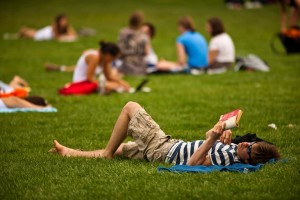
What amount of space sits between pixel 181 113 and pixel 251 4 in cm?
2521

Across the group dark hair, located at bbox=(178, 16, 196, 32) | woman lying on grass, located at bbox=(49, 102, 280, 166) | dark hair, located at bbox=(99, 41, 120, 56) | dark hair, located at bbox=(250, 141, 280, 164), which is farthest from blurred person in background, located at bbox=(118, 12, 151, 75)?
dark hair, located at bbox=(250, 141, 280, 164)

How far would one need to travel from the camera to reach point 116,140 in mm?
8047

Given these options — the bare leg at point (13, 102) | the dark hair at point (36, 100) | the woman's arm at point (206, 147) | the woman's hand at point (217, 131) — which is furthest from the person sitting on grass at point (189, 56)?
the woman's hand at point (217, 131)

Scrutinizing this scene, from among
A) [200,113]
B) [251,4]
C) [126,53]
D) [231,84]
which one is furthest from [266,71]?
[251,4]

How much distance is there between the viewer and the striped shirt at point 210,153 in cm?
750

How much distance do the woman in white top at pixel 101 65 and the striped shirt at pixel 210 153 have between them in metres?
5.79

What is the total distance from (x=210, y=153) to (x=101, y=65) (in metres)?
7.02

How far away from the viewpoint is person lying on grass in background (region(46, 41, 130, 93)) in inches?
525

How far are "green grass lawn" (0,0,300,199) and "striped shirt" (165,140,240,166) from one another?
0.80ft

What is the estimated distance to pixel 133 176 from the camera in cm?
724

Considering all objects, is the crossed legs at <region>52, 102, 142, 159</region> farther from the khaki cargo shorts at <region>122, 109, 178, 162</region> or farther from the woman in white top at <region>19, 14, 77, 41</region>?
the woman in white top at <region>19, 14, 77, 41</region>

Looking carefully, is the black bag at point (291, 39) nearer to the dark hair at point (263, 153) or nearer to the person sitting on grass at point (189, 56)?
the person sitting on grass at point (189, 56)

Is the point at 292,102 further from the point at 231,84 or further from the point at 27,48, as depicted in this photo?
the point at 27,48

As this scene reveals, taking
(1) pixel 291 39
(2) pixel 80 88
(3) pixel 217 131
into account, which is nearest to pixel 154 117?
(2) pixel 80 88
